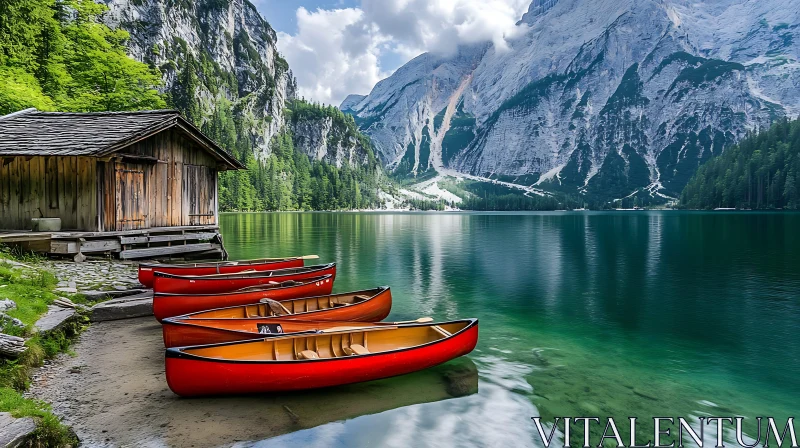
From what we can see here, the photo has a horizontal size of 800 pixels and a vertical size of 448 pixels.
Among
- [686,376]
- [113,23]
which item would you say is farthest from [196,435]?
[113,23]

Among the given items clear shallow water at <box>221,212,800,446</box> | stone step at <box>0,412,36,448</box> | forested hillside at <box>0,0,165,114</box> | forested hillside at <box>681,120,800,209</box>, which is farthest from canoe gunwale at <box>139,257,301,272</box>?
forested hillside at <box>681,120,800,209</box>

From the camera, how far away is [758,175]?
481 ft

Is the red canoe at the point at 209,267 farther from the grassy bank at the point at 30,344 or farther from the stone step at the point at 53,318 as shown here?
the stone step at the point at 53,318

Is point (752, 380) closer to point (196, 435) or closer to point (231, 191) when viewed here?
point (196, 435)

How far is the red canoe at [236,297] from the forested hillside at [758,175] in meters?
169

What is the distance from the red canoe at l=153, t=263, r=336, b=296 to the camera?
14.8 metres

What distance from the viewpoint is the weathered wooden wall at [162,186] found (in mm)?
21875

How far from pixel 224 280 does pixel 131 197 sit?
1057cm

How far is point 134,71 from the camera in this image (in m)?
32.5

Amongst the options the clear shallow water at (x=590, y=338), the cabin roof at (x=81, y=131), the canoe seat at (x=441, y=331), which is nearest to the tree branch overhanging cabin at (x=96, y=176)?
the cabin roof at (x=81, y=131)

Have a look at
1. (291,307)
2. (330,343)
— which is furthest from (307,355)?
(291,307)

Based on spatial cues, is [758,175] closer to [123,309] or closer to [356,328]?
[356,328]

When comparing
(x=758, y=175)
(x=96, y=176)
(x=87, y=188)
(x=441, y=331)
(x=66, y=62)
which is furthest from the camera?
(x=758, y=175)

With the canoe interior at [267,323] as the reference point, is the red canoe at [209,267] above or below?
above
